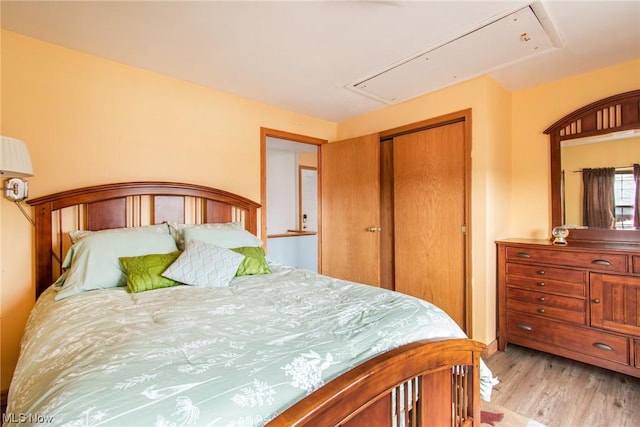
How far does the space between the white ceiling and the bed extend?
1033 millimetres

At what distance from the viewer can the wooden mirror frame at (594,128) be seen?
2221 mm

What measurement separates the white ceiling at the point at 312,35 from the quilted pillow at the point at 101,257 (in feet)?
4.24

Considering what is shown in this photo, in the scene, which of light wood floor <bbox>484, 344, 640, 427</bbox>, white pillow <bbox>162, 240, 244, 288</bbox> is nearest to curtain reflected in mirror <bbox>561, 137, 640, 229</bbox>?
light wood floor <bbox>484, 344, 640, 427</bbox>

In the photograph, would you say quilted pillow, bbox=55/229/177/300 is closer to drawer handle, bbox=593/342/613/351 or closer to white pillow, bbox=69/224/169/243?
white pillow, bbox=69/224/169/243

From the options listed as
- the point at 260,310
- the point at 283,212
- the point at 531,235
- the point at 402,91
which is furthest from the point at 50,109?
the point at 531,235

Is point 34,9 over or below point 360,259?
over

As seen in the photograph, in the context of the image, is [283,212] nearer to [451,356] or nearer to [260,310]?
[260,310]

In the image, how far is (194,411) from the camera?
0.64 m

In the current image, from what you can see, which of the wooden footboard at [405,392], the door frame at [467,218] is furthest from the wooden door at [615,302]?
the wooden footboard at [405,392]

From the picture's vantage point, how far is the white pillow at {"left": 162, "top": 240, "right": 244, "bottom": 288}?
1.72m

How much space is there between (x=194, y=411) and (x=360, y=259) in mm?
2715

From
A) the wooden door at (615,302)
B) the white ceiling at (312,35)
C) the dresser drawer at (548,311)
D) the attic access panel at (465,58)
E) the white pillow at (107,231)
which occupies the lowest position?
the dresser drawer at (548,311)

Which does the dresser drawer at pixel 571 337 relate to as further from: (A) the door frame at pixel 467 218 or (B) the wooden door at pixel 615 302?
(A) the door frame at pixel 467 218

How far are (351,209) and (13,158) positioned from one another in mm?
2702
